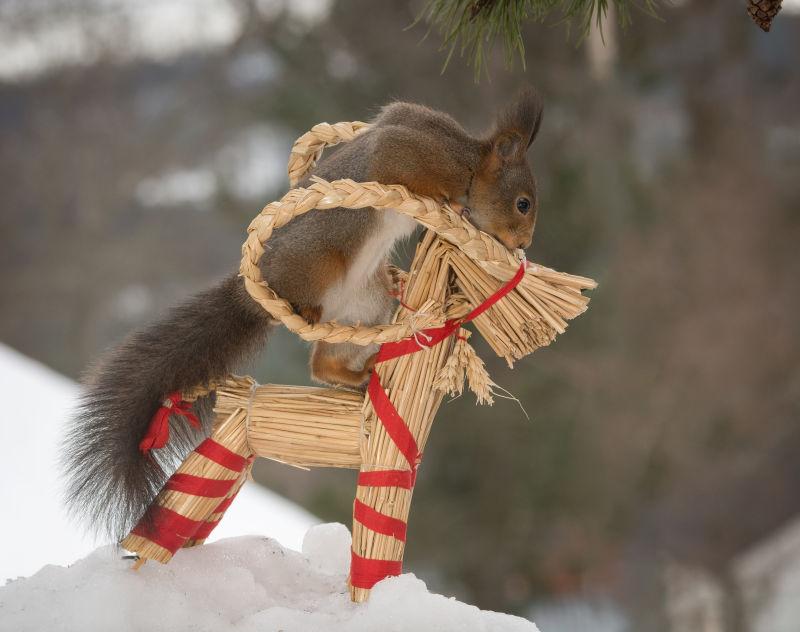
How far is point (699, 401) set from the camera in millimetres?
3334

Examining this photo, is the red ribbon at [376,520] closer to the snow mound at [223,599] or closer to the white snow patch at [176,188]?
the snow mound at [223,599]

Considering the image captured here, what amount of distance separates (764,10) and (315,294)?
19.5 inches

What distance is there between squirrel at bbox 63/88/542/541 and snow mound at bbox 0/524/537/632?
0.07 meters

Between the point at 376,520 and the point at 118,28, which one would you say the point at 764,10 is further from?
the point at 118,28

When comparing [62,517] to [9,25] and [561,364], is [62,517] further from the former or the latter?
[9,25]

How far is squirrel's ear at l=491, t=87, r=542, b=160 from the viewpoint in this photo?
0.96 metres

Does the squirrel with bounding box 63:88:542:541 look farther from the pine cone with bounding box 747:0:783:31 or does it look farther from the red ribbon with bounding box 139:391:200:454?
the pine cone with bounding box 747:0:783:31

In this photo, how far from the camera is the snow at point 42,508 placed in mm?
1406

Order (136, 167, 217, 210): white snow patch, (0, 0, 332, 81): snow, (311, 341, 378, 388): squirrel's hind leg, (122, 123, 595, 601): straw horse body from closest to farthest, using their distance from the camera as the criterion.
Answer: (122, 123, 595, 601): straw horse body < (311, 341, 378, 388): squirrel's hind leg < (0, 0, 332, 81): snow < (136, 167, 217, 210): white snow patch

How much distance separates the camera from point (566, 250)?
3.04 meters

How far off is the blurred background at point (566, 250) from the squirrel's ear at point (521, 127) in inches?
81.8

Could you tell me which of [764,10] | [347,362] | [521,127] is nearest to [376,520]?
[347,362]

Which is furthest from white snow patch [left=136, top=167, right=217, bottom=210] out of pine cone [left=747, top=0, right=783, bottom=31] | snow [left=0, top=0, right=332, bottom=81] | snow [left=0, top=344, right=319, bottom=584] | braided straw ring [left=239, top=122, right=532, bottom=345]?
pine cone [left=747, top=0, right=783, bottom=31]

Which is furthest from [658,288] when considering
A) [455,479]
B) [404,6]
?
[404,6]
